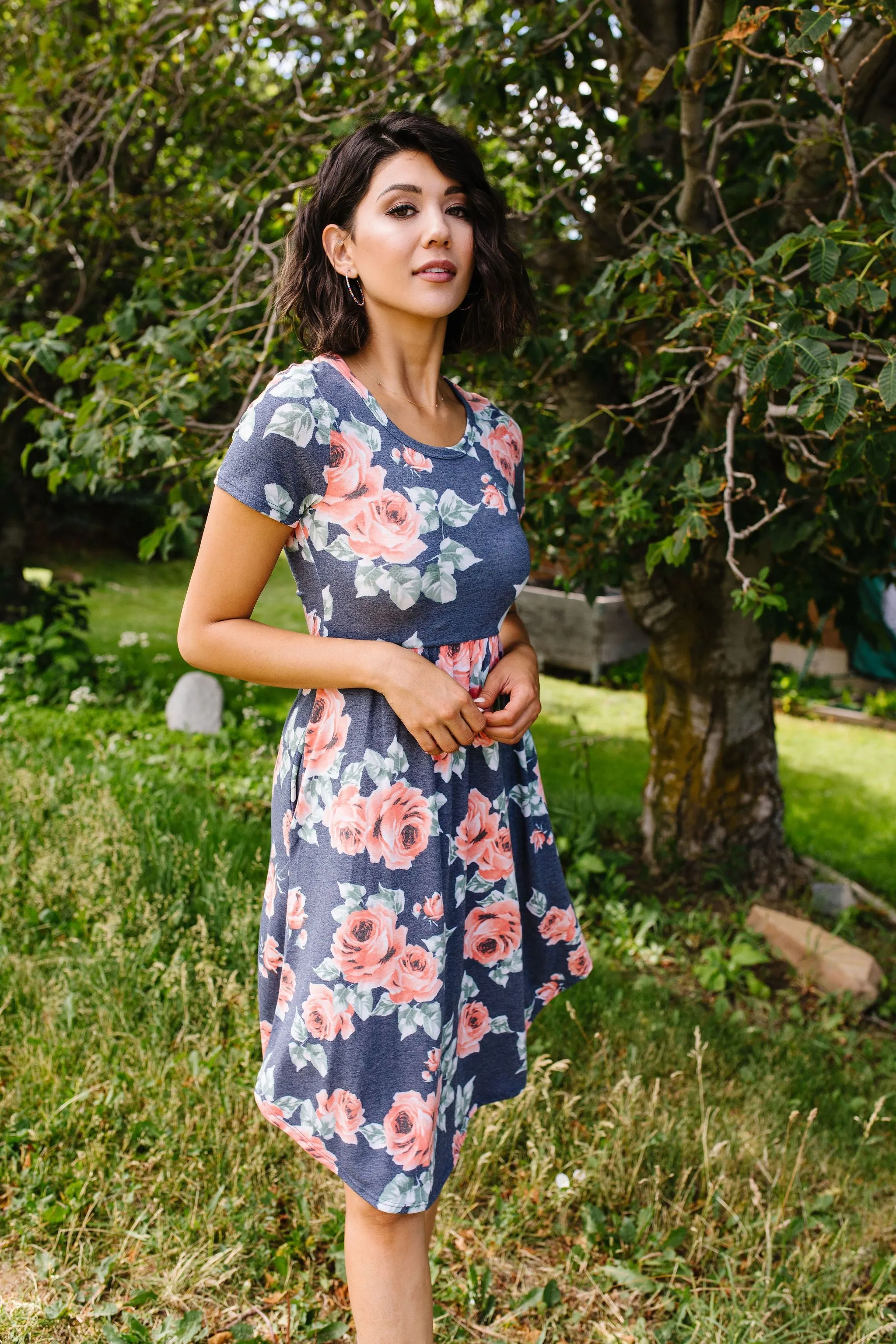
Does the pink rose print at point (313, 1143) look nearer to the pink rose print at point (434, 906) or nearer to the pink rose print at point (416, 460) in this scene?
the pink rose print at point (434, 906)

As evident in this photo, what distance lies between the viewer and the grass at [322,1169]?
1.97 m

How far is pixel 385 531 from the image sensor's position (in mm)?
1451

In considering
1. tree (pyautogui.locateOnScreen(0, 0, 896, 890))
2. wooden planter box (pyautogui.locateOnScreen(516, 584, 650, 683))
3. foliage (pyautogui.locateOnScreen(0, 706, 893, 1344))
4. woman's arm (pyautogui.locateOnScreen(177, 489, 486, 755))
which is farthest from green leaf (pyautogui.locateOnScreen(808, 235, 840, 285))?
wooden planter box (pyautogui.locateOnScreen(516, 584, 650, 683))

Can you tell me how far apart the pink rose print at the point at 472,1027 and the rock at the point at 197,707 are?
436 centimetres

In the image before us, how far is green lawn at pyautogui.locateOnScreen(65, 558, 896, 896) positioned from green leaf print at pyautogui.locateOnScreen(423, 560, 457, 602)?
9.45 feet

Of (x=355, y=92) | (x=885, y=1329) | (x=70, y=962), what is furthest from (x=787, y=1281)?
(x=355, y=92)

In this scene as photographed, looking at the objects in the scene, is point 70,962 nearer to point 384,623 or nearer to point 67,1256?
point 67,1256

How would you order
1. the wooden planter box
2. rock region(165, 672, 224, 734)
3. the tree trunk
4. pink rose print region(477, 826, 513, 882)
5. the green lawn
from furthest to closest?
the wooden planter box → rock region(165, 672, 224, 734) → the green lawn → the tree trunk → pink rose print region(477, 826, 513, 882)

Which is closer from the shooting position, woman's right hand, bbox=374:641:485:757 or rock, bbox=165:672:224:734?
woman's right hand, bbox=374:641:485:757

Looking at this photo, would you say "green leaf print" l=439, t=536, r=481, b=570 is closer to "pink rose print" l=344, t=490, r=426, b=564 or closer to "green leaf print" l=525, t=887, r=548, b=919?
"pink rose print" l=344, t=490, r=426, b=564

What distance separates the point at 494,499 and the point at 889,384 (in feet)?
2.38

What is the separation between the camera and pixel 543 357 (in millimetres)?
2846

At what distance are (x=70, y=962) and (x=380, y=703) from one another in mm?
1840

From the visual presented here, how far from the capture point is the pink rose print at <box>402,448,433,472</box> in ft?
4.93
